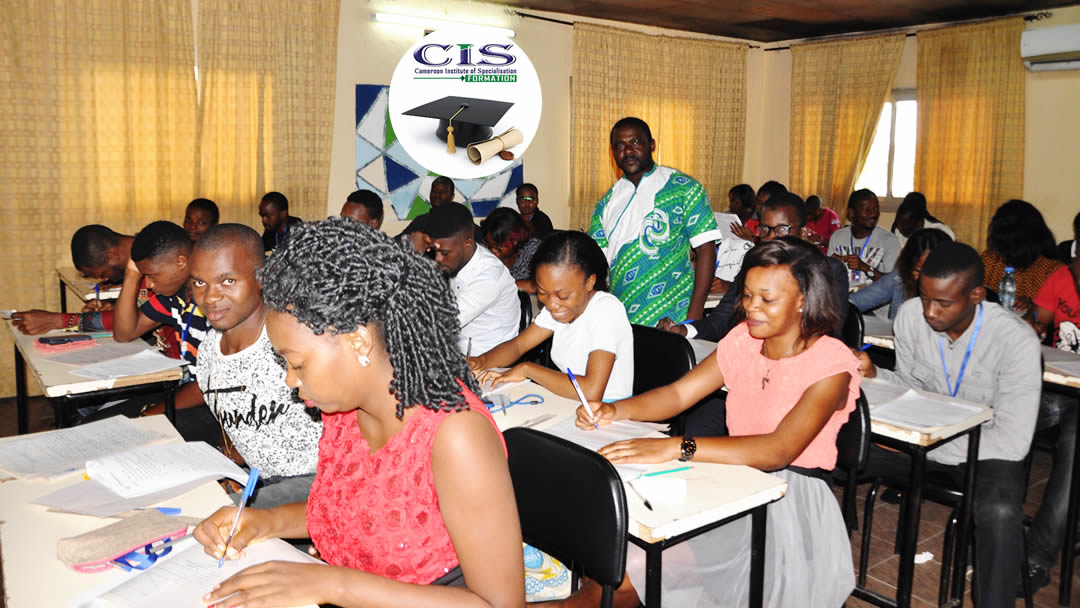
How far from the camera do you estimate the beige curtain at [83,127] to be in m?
5.61

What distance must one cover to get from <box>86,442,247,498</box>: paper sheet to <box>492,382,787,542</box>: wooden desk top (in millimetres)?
966

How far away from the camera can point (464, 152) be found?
301 inches

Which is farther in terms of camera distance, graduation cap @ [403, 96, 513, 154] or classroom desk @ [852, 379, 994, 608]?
graduation cap @ [403, 96, 513, 154]

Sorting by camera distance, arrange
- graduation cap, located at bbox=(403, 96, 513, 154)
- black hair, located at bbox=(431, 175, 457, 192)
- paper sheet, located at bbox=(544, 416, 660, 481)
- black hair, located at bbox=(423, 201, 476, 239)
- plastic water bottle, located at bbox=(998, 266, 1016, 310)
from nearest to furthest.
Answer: paper sheet, located at bbox=(544, 416, 660, 481), black hair, located at bbox=(423, 201, 476, 239), plastic water bottle, located at bbox=(998, 266, 1016, 310), black hair, located at bbox=(431, 175, 457, 192), graduation cap, located at bbox=(403, 96, 513, 154)

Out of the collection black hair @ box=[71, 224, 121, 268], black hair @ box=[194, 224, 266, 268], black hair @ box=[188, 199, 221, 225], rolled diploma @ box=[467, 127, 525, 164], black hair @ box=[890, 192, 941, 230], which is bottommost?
black hair @ box=[71, 224, 121, 268]

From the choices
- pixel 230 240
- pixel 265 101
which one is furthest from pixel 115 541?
pixel 265 101

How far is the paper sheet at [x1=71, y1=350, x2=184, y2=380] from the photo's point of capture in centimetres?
306

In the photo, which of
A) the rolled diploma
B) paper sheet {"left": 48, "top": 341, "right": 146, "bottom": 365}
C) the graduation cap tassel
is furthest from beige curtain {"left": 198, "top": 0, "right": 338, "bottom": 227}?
paper sheet {"left": 48, "top": 341, "right": 146, "bottom": 365}

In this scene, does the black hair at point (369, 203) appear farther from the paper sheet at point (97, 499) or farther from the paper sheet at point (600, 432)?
the paper sheet at point (97, 499)

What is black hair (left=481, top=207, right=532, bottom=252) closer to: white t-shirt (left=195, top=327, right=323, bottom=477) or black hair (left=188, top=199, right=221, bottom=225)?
black hair (left=188, top=199, right=221, bottom=225)

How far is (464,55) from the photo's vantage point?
7.48m

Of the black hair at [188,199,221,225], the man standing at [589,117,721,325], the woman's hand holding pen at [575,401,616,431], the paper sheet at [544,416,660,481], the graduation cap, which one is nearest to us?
A: the paper sheet at [544,416,660,481]

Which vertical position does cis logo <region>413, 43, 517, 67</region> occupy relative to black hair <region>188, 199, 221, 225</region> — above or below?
above

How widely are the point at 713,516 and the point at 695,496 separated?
0.30 feet
